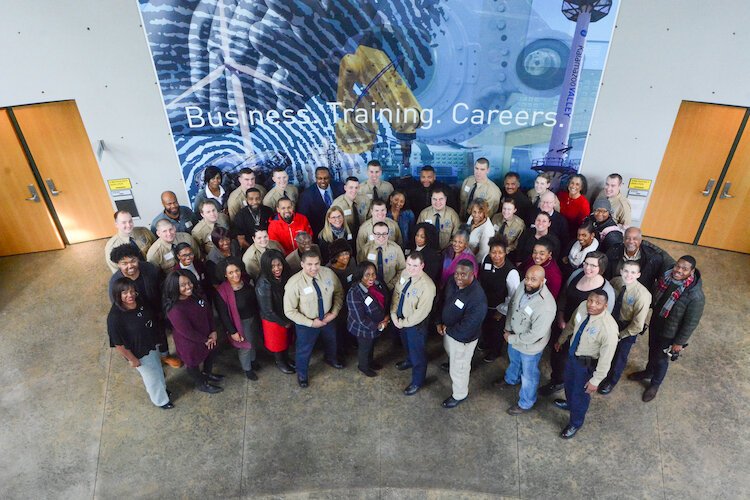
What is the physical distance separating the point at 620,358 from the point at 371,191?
307cm

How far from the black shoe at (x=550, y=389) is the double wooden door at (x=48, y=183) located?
5.82 meters

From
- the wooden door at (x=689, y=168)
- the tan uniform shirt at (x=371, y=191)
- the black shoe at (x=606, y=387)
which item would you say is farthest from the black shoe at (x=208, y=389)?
the wooden door at (x=689, y=168)

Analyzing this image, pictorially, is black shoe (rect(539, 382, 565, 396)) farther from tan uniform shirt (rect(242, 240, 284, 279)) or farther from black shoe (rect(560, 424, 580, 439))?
tan uniform shirt (rect(242, 240, 284, 279))

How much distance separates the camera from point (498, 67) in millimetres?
6062

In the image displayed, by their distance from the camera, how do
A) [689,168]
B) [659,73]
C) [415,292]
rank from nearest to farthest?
1. [415,292]
2. [659,73]
3. [689,168]

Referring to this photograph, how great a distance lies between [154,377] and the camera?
193 inches

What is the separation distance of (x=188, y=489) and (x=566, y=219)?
4500 mm

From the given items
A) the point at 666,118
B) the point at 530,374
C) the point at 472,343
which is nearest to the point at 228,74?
the point at 472,343

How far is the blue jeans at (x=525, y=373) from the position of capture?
186 inches

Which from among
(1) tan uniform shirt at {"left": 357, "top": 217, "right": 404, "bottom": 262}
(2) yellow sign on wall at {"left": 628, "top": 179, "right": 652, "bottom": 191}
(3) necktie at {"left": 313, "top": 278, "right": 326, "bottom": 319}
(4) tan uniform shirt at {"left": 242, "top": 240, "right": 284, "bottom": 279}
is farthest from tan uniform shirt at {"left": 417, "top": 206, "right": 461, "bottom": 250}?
(2) yellow sign on wall at {"left": 628, "top": 179, "right": 652, "bottom": 191}

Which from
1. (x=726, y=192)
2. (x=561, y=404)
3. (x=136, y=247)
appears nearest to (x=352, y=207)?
(x=136, y=247)

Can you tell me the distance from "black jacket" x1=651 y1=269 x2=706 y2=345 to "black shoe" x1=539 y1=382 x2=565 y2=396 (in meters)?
1.02

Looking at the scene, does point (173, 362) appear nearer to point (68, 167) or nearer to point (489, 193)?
point (68, 167)

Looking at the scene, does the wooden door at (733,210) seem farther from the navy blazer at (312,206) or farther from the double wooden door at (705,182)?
the navy blazer at (312,206)
